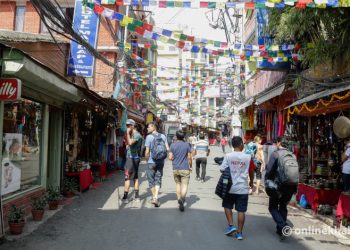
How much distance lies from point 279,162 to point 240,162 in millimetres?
684

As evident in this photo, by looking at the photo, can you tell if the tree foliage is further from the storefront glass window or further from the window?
the window

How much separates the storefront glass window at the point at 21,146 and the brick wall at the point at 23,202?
0.51 ft

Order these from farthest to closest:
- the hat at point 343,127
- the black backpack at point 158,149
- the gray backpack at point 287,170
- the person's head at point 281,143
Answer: the black backpack at point 158,149 < the hat at point 343,127 < the person's head at point 281,143 < the gray backpack at point 287,170

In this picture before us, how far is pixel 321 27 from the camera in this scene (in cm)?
928

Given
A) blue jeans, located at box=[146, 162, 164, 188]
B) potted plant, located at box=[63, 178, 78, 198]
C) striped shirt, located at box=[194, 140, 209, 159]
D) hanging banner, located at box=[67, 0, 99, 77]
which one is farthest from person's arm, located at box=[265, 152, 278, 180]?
hanging banner, located at box=[67, 0, 99, 77]

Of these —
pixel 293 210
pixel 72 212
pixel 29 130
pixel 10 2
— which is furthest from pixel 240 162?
pixel 10 2

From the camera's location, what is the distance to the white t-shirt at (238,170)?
6.36 m

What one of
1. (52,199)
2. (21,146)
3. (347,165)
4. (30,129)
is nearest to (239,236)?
(347,165)

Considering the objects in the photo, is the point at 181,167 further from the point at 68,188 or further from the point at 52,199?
Result: the point at 68,188

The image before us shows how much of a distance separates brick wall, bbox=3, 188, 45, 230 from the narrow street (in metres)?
0.65

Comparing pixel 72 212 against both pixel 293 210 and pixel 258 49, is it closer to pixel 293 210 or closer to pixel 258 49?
pixel 293 210

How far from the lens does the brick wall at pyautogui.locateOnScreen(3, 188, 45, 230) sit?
683 cm

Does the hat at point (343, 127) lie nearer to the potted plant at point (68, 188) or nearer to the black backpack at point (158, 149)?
the black backpack at point (158, 149)

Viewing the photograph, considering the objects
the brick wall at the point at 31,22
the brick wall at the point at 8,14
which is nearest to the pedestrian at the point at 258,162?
the brick wall at the point at 31,22
